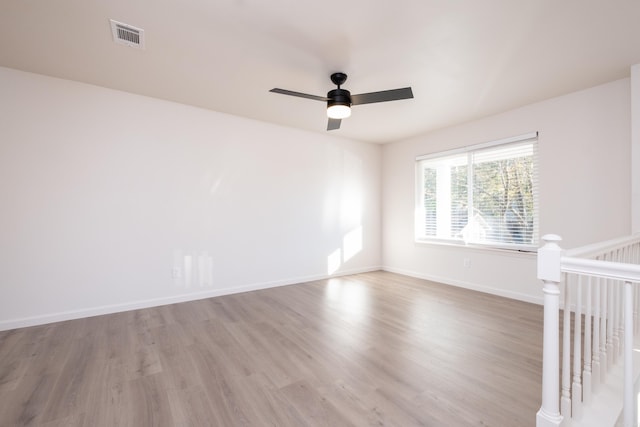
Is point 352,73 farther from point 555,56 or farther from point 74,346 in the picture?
point 74,346

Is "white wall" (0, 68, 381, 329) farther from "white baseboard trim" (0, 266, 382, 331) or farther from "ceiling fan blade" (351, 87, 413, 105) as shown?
"ceiling fan blade" (351, 87, 413, 105)

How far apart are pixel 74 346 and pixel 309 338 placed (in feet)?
6.59

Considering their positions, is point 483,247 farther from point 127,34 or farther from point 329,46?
point 127,34

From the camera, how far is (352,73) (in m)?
2.81

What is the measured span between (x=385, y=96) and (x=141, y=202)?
2.99 meters

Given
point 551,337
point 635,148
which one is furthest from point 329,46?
point 635,148

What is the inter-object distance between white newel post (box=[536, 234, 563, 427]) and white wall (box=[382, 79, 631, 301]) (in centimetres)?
269

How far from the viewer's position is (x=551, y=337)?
128 centimetres

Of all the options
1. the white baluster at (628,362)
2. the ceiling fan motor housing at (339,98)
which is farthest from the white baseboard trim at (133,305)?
the white baluster at (628,362)

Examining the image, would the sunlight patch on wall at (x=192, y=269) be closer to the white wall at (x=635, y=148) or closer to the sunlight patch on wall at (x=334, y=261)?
the sunlight patch on wall at (x=334, y=261)

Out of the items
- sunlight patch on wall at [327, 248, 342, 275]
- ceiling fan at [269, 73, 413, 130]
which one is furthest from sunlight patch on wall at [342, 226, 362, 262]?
ceiling fan at [269, 73, 413, 130]

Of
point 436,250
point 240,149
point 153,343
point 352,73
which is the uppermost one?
point 352,73

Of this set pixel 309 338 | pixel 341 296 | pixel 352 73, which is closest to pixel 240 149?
pixel 352 73

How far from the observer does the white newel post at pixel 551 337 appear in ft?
4.14
